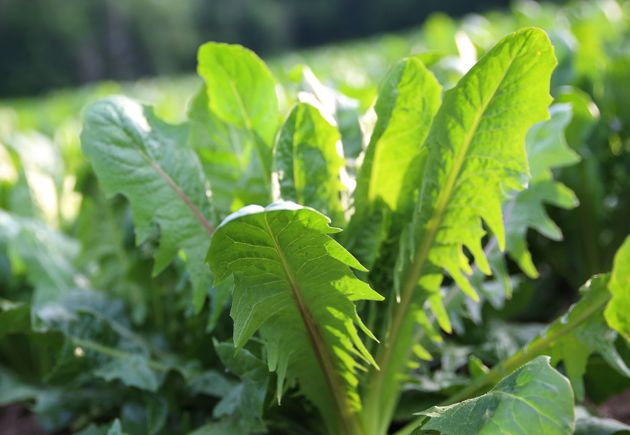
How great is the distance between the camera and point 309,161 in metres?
1.32

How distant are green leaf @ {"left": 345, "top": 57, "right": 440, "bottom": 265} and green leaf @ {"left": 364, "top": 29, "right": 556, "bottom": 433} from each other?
0.04m

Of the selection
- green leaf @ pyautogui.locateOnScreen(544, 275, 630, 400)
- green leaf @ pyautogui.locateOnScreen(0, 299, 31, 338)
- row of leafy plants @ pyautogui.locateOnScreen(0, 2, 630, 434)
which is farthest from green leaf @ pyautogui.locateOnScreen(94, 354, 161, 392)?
green leaf @ pyautogui.locateOnScreen(544, 275, 630, 400)

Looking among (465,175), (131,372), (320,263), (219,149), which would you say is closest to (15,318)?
(131,372)

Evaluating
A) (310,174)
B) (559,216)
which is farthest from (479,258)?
(559,216)

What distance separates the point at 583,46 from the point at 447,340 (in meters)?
1.36

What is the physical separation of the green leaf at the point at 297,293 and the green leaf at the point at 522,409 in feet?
0.66

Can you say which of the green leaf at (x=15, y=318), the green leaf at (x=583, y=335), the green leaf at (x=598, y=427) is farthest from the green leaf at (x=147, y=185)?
the green leaf at (x=598, y=427)

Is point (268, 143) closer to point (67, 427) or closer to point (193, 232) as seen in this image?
point (193, 232)

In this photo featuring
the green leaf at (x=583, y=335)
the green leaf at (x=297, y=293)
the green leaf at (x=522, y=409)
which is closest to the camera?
the green leaf at (x=522, y=409)

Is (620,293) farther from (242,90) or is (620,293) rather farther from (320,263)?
(242,90)

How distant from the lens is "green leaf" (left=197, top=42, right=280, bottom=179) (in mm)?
1384

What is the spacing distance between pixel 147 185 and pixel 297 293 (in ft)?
1.50

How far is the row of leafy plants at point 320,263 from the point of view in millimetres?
1117

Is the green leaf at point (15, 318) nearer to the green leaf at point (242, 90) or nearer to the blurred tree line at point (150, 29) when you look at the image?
the green leaf at point (242, 90)
